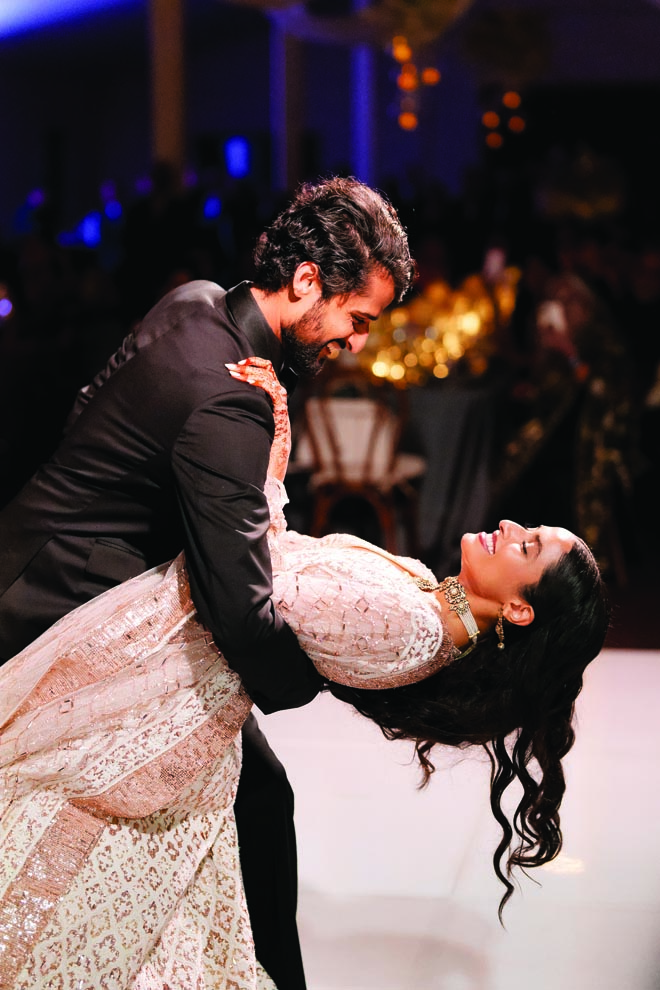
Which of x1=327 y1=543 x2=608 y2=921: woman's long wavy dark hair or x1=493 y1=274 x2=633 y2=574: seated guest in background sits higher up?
x1=327 y1=543 x2=608 y2=921: woman's long wavy dark hair

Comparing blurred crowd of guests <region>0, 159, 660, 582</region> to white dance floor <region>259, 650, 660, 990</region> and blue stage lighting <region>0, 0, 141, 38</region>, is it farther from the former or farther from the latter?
blue stage lighting <region>0, 0, 141, 38</region>

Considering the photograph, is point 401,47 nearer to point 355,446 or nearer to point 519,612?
point 355,446

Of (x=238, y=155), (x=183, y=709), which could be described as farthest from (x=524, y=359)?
(x=238, y=155)

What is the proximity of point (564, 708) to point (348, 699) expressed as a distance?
0.33 meters

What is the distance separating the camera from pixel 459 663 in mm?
1784

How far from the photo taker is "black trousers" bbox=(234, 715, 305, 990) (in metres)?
Answer: 1.89

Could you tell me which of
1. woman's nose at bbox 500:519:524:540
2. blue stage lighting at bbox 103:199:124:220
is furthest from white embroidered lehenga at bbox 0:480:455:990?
blue stage lighting at bbox 103:199:124:220

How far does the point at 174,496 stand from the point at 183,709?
0.30 meters

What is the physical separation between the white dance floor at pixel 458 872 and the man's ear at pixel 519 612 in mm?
306

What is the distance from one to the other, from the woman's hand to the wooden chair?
9.30ft

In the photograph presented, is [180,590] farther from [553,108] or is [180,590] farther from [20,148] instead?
[553,108]

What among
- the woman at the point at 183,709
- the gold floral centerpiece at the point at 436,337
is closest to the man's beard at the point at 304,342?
the woman at the point at 183,709

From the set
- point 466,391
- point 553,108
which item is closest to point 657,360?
point 466,391

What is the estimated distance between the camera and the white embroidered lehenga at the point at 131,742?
1616 millimetres
